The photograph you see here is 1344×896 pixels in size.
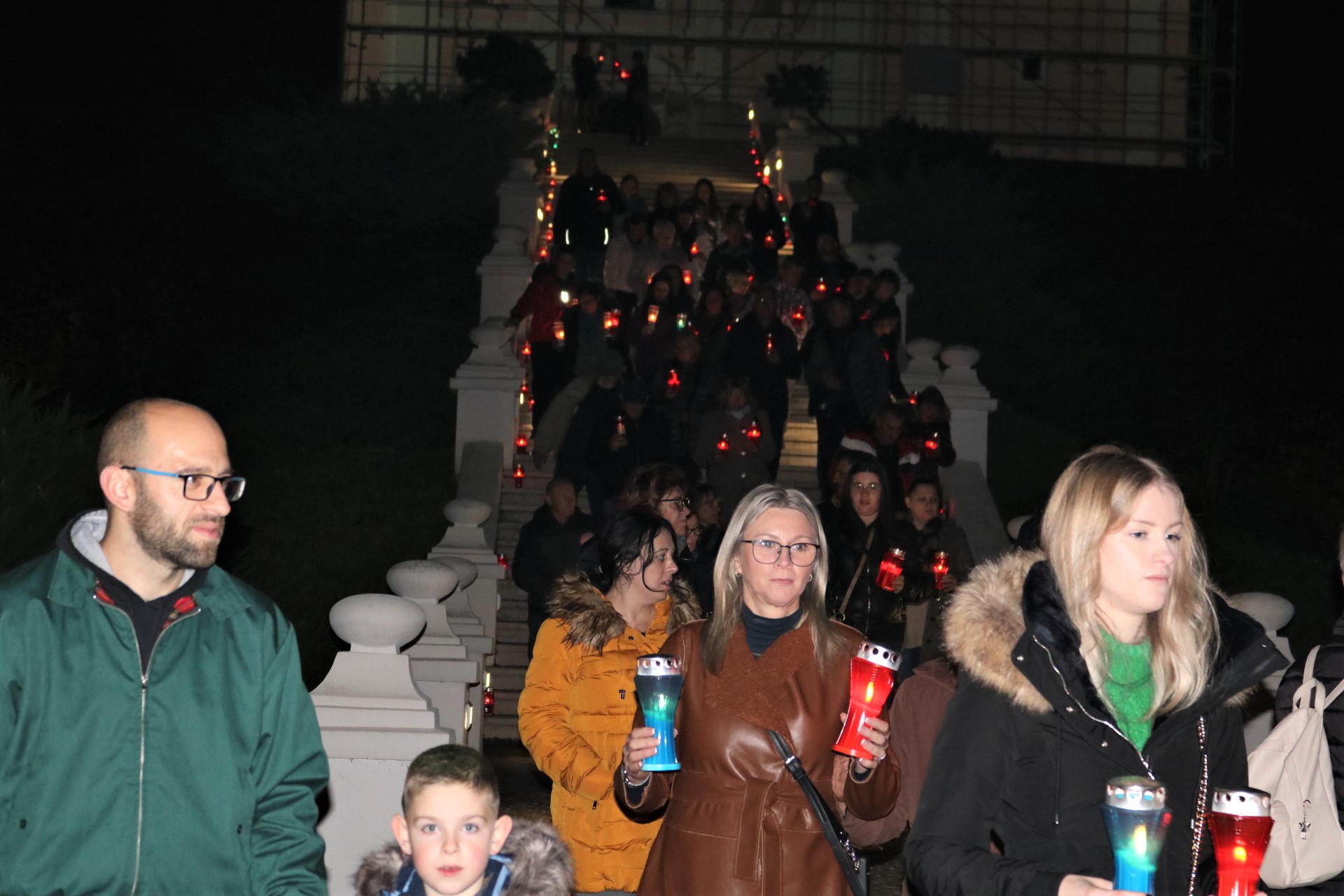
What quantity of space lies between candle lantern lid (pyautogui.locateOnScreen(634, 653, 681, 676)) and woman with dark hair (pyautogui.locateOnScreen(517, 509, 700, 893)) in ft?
3.36

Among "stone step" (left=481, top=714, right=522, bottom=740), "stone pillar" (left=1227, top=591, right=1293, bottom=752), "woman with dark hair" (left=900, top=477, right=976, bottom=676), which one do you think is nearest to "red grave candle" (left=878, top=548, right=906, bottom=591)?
"woman with dark hair" (left=900, top=477, right=976, bottom=676)

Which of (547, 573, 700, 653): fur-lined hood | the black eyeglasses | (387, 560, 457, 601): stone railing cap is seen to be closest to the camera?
the black eyeglasses

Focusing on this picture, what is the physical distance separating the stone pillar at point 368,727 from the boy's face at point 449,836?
8.38 ft

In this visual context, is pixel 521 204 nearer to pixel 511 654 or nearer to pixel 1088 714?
pixel 511 654

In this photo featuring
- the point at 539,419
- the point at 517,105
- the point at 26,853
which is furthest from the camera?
the point at 517,105

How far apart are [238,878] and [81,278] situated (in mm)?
22687

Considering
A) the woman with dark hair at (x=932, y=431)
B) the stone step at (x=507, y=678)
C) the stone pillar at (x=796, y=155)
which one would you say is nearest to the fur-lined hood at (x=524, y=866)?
the stone step at (x=507, y=678)

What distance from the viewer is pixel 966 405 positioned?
1695cm

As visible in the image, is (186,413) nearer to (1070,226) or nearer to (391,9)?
(1070,226)

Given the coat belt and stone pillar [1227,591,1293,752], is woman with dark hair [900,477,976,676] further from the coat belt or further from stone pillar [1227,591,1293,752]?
the coat belt

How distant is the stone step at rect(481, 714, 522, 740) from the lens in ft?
40.5

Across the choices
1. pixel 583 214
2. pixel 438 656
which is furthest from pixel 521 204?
pixel 438 656

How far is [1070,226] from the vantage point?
33.0 meters

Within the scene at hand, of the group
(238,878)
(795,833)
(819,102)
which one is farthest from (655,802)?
(819,102)
